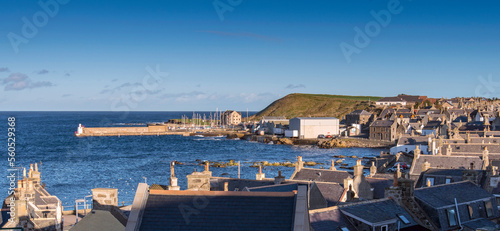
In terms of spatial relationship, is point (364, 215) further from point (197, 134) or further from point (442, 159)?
point (197, 134)

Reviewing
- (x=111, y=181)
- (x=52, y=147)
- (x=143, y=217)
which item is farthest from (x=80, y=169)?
(x=143, y=217)

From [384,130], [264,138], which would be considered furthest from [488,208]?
[264,138]

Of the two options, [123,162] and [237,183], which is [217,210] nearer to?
[237,183]

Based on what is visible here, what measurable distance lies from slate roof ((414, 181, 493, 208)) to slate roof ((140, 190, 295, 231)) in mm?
13804

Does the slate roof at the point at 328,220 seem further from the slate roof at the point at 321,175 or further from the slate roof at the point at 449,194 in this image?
the slate roof at the point at 321,175

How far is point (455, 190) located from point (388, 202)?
236 inches

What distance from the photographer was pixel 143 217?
10.6 meters

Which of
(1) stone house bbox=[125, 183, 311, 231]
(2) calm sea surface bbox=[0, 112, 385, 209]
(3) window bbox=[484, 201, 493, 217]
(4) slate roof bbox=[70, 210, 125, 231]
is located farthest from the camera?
(2) calm sea surface bbox=[0, 112, 385, 209]

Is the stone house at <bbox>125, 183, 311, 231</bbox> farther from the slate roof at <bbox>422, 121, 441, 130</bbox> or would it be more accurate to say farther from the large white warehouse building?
the large white warehouse building

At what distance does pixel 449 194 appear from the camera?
78.8 ft

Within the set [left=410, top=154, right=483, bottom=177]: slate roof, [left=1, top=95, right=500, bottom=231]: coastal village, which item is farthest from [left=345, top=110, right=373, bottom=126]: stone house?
[left=410, top=154, right=483, bottom=177]: slate roof

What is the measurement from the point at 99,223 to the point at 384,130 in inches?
4758

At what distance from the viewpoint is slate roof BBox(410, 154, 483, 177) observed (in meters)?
38.9

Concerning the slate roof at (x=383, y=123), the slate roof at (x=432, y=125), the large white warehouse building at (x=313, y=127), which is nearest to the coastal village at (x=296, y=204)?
the slate roof at (x=432, y=125)
